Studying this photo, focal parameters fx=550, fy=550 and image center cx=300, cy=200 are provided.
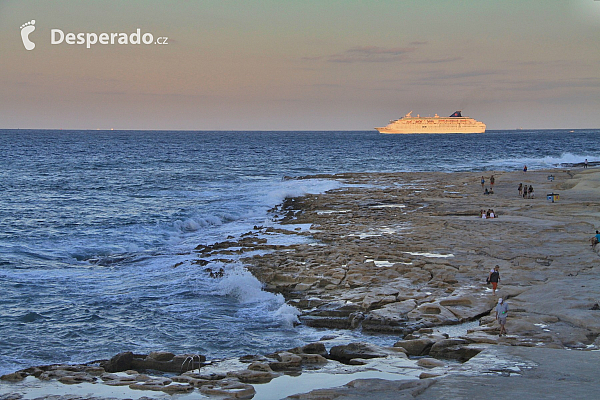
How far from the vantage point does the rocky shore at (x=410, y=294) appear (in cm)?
1050

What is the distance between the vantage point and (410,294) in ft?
50.7

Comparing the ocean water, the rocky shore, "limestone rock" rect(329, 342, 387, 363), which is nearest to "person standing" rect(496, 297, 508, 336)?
the rocky shore

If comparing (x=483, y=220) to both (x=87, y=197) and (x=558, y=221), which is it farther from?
(x=87, y=197)

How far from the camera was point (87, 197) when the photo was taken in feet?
132

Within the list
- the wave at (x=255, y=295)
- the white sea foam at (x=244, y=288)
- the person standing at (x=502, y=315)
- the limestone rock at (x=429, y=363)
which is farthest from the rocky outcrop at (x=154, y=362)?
the person standing at (x=502, y=315)

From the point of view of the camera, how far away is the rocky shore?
1050 centimetres

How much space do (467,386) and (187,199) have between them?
1318 inches

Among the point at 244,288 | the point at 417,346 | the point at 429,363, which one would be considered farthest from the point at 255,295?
the point at 429,363

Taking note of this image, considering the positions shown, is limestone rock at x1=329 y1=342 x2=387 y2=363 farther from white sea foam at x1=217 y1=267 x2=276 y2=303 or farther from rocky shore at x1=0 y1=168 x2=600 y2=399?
white sea foam at x1=217 y1=267 x2=276 y2=303

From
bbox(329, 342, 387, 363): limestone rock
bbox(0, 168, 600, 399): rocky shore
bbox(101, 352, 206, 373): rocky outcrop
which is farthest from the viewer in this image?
bbox(329, 342, 387, 363): limestone rock

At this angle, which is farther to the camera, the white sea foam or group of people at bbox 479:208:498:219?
group of people at bbox 479:208:498:219

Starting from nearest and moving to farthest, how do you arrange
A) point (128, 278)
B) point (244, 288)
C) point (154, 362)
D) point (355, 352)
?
1. point (154, 362)
2. point (355, 352)
3. point (244, 288)
4. point (128, 278)

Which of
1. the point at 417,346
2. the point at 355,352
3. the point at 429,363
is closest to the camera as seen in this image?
the point at 429,363

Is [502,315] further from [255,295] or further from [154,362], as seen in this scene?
[154,362]
